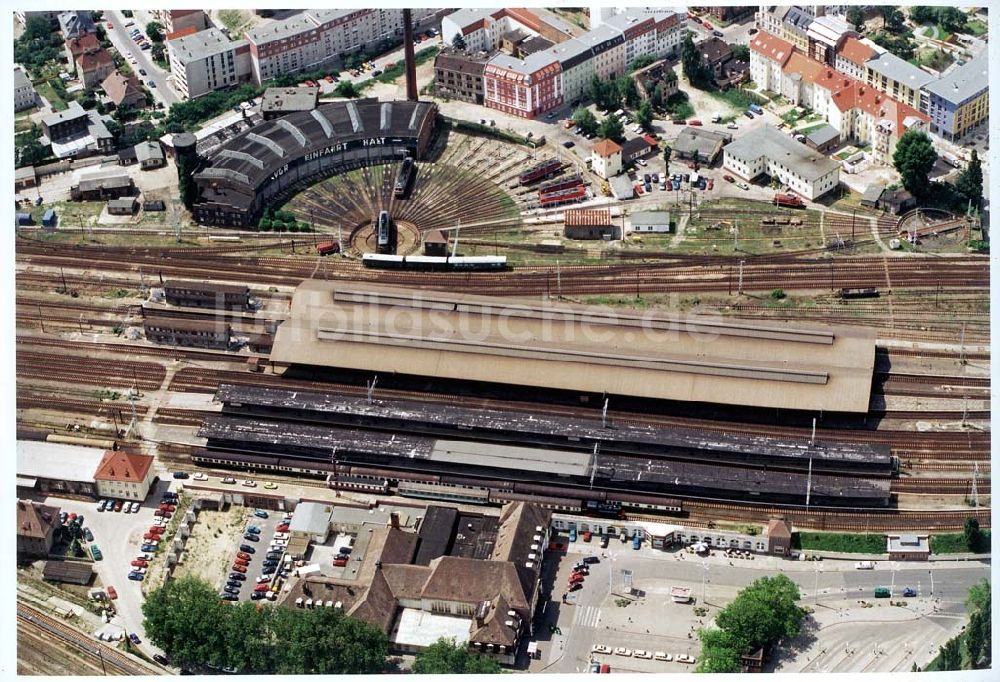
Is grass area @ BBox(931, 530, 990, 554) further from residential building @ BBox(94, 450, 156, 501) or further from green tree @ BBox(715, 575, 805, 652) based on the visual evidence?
residential building @ BBox(94, 450, 156, 501)

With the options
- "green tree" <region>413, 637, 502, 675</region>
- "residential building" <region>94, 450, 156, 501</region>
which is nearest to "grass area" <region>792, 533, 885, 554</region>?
"green tree" <region>413, 637, 502, 675</region>

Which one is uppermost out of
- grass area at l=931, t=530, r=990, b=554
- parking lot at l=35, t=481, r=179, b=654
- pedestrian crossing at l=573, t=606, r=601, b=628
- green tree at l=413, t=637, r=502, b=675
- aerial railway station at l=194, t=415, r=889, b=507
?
aerial railway station at l=194, t=415, r=889, b=507

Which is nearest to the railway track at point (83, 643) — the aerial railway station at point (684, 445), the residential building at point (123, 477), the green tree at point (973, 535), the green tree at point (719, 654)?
the residential building at point (123, 477)

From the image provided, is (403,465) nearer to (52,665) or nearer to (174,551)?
(174,551)

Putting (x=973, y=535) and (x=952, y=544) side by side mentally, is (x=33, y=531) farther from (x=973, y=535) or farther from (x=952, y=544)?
(x=973, y=535)

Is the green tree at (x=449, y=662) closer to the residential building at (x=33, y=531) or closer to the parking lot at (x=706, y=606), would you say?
the parking lot at (x=706, y=606)

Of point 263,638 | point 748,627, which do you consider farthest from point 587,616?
point 263,638
